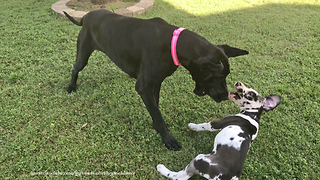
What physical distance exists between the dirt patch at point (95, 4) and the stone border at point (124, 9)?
248mm

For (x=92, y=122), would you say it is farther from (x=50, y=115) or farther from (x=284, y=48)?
(x=284, y=48)

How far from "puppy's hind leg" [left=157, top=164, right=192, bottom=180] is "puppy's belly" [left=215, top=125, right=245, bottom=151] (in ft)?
1.52

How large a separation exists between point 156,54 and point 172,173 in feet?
4.23

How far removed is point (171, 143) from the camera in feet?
9.26

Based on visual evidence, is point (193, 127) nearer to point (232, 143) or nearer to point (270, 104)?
point (232, 143)

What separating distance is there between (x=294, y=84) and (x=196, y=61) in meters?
2.50

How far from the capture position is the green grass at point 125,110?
2674 mm

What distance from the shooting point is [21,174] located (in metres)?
2.53

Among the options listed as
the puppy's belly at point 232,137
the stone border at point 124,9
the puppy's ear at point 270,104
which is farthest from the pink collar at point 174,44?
the stone border at point 124,9

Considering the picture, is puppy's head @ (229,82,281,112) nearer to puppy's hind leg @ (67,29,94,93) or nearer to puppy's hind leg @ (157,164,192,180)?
puppy's hind leg @ (157,164,192,180)

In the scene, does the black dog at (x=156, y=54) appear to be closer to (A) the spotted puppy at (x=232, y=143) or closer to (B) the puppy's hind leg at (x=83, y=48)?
(B) the puppy's hind leg at (x=83, y=48)

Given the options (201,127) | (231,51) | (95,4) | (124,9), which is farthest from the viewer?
(95,4)


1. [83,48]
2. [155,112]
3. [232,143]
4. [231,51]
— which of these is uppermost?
[231,51]

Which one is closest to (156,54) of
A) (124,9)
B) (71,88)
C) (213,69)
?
(213,69)
